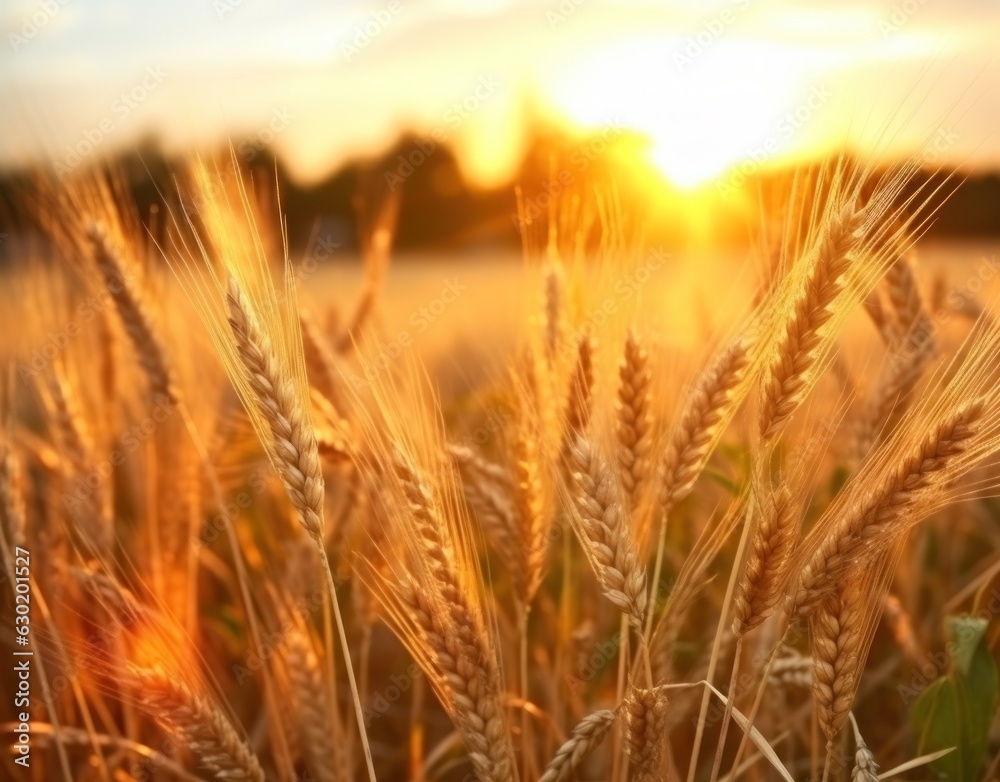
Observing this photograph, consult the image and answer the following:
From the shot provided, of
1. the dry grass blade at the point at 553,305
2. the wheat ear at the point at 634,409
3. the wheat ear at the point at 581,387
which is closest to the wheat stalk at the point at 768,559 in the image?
the wheat ear at the point at 634,409

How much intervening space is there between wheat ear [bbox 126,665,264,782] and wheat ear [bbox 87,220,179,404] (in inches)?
34.9

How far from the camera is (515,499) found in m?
1.71

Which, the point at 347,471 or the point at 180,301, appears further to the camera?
the point at 180,301

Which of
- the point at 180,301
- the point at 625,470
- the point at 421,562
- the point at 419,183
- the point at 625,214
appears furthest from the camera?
the point at 419,183

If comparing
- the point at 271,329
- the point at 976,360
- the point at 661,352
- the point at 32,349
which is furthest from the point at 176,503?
the point at 976,360

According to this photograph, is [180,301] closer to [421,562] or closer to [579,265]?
[579,265]

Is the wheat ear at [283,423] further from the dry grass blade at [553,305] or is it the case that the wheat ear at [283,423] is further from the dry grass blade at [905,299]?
the dry grass blade at [905,299]

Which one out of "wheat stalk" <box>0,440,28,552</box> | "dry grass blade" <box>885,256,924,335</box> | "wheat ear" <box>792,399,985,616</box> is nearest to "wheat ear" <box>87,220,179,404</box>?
"wheat stalk" <box>0,440,28,552</box>

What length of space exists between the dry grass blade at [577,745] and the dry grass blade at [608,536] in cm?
21

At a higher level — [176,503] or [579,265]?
[579,265]

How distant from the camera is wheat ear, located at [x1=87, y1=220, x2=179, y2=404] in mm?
2152

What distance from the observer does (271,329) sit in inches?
58.1

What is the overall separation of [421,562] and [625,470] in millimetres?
416

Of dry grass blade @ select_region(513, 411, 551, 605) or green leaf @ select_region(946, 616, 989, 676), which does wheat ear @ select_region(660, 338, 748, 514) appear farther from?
green leaf @ select_region(946, 616, 989, 676)
